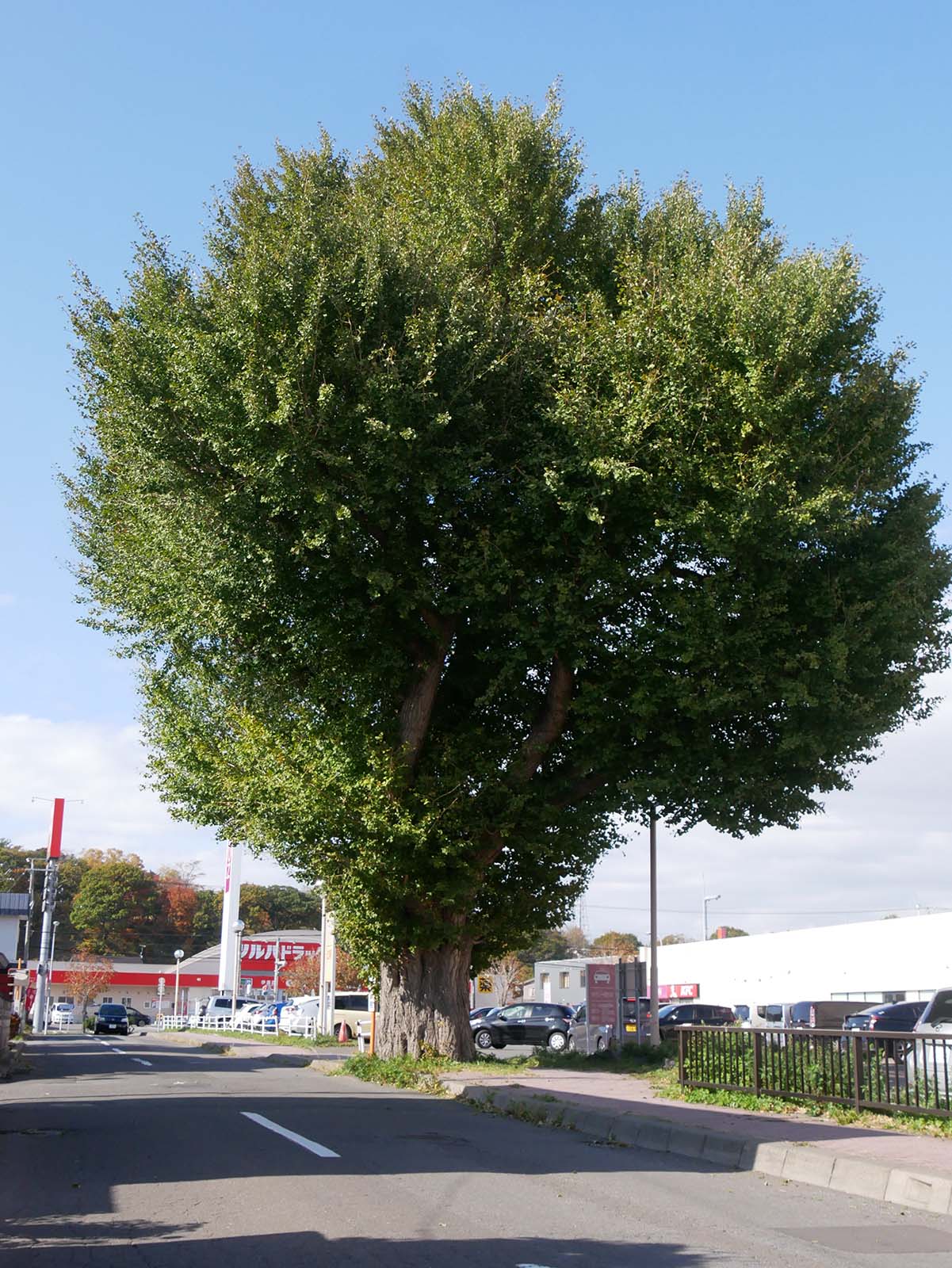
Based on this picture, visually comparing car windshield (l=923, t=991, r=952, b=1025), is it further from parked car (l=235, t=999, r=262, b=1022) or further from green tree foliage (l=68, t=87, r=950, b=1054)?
parked car (l=235, t=999, r=262, b=1022)

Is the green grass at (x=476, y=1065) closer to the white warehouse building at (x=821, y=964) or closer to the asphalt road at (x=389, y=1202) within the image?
the asphalt road at (x=389, y=1202)

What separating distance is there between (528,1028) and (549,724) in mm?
20172

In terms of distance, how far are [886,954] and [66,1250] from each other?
45622 millimetres

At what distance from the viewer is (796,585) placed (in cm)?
1753

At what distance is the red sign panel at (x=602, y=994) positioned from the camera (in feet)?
90.1

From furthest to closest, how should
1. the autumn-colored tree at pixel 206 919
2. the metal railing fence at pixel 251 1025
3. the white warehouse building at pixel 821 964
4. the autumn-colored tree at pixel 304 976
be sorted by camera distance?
the autumn-colored tree at pixel 206 919, the autumn-colored tree at pixel 304 976, the white warehouse building at pixel 821 964, the metal railing fence at pixel 251 1025

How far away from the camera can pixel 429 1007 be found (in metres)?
21.1

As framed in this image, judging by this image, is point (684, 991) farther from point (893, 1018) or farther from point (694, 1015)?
point (893, 1018)

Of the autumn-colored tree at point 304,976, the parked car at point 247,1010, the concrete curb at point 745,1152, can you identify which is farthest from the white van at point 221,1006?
the concrete curb at point 745,1152

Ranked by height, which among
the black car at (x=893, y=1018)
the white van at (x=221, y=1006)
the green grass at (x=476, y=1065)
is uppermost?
the black car at (x=893, y=1018)

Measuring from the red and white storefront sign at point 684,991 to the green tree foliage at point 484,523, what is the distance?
148 ft

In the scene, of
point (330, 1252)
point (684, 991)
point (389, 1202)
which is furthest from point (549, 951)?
point (330, 1252)

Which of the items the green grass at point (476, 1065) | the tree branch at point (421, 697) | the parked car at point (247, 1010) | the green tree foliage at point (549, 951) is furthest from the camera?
the green tree foliage at point (549, 951)

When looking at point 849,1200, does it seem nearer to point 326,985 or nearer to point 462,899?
point 462,899
